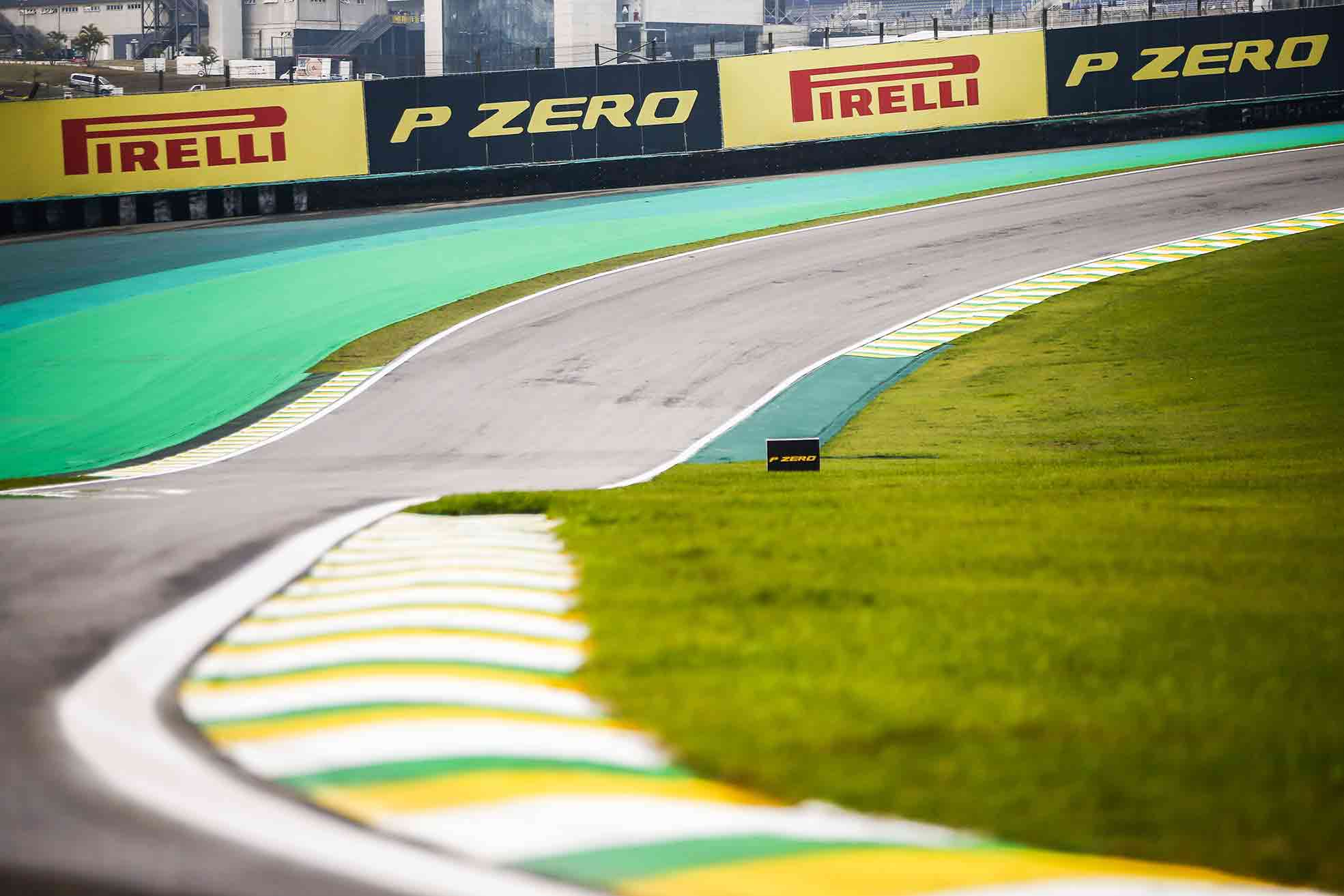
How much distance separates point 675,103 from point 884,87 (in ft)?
20.0

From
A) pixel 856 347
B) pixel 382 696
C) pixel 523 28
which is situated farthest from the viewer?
pixel 523 28

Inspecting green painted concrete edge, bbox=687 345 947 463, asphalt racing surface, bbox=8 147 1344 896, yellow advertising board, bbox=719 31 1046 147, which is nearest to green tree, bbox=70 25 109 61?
asphalt racing surface, bbox=8 147 1344 896

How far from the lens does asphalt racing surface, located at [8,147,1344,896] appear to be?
3666mm

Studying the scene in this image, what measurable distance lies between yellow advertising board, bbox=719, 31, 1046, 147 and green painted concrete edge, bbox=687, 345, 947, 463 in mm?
16275

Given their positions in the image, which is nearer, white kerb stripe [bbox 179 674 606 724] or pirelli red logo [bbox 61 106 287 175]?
white kerb stripe [bbox 179 674 606 724]

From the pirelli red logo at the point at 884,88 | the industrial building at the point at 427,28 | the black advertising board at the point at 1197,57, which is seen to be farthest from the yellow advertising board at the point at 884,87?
the industrial building at the point at 427,28

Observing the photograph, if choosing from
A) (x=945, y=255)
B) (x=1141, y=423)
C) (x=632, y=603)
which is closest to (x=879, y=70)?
(x=945, y=255)

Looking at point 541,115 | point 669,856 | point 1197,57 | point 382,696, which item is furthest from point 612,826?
point 1197,57

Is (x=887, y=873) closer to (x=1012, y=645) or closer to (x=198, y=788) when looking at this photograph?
(x=1012, y=645)

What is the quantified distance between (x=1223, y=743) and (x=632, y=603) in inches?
109

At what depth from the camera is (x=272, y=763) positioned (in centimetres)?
414

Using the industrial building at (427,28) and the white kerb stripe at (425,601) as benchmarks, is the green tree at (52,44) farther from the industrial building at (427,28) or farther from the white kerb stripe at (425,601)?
the white kerb stripe at (425,601)

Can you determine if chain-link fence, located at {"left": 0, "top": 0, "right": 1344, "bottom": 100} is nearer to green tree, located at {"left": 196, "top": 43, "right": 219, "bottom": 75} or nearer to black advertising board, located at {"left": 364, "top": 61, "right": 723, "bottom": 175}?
green tree, located at {"left": 196, "top": 43, "right": 219, "bottom": 75}

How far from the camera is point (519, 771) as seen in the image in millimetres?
4098
